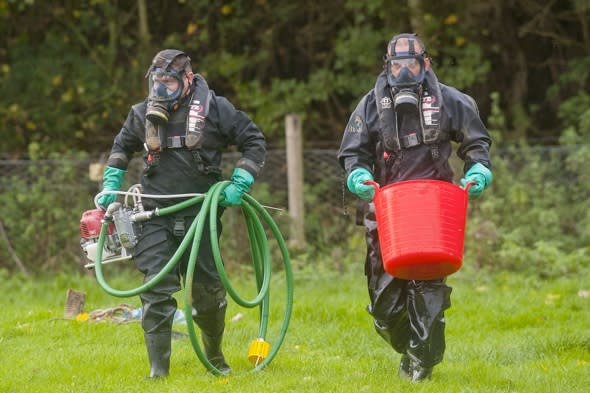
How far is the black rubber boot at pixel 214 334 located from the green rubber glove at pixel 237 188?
0.67 m

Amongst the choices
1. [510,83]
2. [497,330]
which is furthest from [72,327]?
[510,83]

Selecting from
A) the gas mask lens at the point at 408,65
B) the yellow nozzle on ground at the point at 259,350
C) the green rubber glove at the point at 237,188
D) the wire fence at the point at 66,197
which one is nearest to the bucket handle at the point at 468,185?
the gas mask lens at the point at 408,65

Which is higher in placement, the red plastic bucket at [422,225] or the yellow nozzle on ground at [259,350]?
the red plastic bucket at [422,225]

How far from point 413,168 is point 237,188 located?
1092 mm

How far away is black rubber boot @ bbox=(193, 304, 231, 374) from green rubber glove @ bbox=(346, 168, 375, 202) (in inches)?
46.7

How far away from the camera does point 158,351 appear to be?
6422 mm

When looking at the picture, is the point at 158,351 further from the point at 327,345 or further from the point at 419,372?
the point at 327,345

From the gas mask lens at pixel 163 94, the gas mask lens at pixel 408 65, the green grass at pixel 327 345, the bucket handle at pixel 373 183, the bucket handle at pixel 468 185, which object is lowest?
the green grass at pixel 327 345

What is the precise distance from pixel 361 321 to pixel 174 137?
106 inches

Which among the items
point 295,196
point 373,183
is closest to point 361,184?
point 373,183

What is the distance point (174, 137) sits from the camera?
6480 mm

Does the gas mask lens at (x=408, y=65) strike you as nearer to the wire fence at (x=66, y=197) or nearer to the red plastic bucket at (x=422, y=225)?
the red plastic bucket at (x=422, y=225)

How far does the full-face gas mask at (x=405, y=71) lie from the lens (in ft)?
20.2

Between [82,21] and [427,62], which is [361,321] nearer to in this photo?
[427,62]
